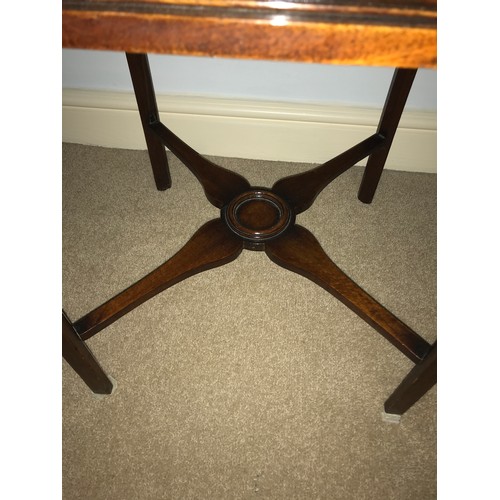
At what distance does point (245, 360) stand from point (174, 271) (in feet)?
0.66

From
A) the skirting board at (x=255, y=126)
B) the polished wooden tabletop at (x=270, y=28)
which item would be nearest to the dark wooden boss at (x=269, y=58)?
the polished wooden tabletop at (x=270, y=28)

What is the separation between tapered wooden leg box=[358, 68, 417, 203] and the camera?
80 centimetres

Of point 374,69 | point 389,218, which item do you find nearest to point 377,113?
point 374,69

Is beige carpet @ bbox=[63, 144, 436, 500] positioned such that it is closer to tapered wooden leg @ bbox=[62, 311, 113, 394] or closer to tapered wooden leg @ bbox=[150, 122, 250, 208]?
tapered wooden leg @ bbox=[62, 311, 113, 394]

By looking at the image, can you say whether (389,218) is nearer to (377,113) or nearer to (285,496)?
(377,113)

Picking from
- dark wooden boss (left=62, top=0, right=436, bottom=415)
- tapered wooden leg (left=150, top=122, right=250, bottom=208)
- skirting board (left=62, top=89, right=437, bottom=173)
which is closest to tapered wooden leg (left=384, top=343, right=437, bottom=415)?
dark wooden boss (left=62, top=0, right=436, bottom=415)

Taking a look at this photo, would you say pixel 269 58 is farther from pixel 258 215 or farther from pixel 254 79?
pixel 254 79

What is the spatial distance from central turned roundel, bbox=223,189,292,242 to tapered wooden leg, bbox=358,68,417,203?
0.75 ft

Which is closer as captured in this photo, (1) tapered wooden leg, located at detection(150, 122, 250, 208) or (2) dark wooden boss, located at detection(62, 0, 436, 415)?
(2) dark wooden boss, located at detection(62, 0, 436, 415)

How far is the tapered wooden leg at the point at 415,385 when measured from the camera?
2.03 feet

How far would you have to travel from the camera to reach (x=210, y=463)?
2.37ft

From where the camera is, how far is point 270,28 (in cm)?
33

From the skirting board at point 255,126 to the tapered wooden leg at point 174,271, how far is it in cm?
33

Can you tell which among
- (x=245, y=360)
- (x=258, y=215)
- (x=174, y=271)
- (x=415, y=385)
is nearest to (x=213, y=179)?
(x=258, y=215)
